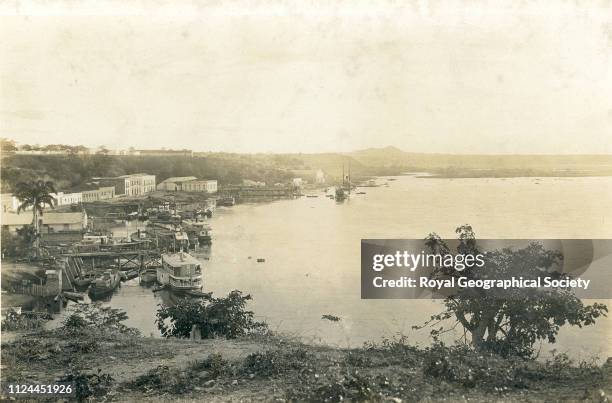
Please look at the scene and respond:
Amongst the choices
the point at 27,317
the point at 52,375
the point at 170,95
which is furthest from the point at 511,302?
the point at 27,317

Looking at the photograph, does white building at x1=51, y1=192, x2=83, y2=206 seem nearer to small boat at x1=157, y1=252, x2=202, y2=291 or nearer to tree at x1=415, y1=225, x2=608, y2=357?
small boat at x1=157, y1=252, x2=202, y2=291

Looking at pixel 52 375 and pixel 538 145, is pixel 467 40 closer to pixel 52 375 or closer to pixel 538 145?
pixel 538 145

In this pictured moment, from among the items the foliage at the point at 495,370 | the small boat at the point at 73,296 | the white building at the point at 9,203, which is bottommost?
the foliage at the point at 495,370

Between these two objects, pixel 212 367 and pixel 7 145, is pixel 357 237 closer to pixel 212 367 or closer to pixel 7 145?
pixel 212 367

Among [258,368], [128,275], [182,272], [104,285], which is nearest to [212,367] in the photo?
[258,368]

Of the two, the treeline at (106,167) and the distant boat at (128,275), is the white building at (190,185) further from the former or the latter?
the distant boat at (128,275)

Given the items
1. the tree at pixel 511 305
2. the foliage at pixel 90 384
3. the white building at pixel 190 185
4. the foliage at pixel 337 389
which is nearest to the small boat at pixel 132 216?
the white building at pixel 190 185

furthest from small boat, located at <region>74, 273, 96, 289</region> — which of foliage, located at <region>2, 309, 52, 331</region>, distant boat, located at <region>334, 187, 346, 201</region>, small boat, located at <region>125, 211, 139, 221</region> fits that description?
distant boat, located at <region>334, 187, 346, 201</region>
